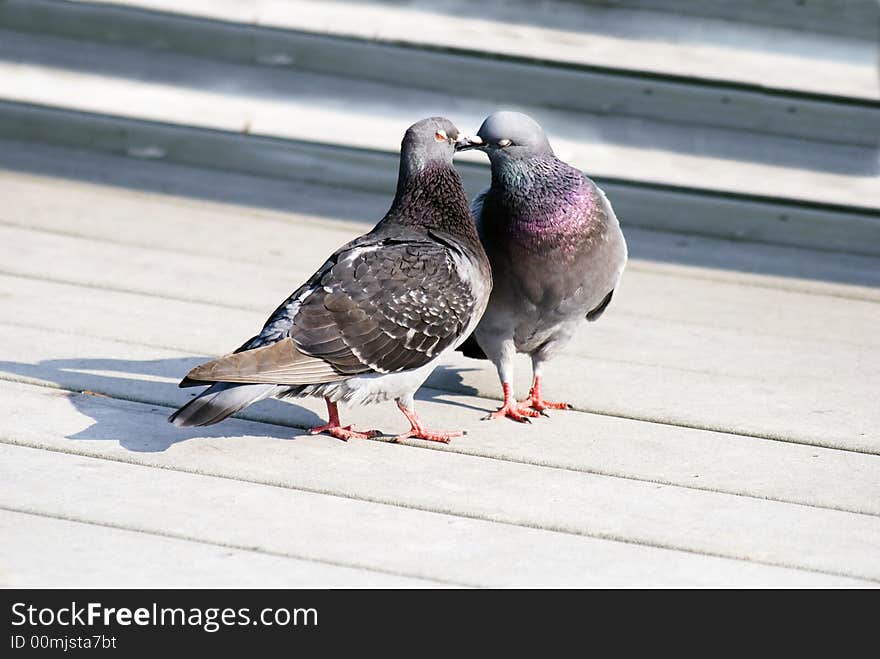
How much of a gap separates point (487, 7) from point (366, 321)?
2.39 meters

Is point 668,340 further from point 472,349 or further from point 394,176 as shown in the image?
point 394,176

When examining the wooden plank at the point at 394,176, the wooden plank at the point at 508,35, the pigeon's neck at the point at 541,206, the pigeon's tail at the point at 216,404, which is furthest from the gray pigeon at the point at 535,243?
the wooden plank at the point at 508,35

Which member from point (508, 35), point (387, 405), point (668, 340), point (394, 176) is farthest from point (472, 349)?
point (508, 35)

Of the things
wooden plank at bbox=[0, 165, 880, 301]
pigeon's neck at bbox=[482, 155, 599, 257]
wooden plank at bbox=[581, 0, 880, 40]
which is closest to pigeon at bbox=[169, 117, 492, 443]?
pigeon's neck at bbox=[482, 155, 599, 257]

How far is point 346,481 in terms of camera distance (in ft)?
9.32

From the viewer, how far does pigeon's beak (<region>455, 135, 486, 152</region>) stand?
338 cm

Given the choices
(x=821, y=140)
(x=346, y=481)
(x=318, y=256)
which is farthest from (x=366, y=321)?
(x=821, y=140)

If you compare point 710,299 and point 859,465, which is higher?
point 710,299

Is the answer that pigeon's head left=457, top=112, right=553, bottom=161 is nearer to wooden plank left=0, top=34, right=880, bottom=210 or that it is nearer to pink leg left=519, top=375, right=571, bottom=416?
pink leg left=519, top=375, right=571, bottom=416

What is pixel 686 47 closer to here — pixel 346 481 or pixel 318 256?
pixel 318 256

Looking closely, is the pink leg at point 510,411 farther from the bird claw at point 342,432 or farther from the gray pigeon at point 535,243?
the bird claw at point 342,432

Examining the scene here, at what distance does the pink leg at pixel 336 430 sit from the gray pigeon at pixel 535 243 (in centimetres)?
37

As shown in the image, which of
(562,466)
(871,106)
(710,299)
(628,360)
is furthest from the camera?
(871,106)

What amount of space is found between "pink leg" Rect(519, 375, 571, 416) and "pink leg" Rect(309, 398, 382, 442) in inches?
16.3
